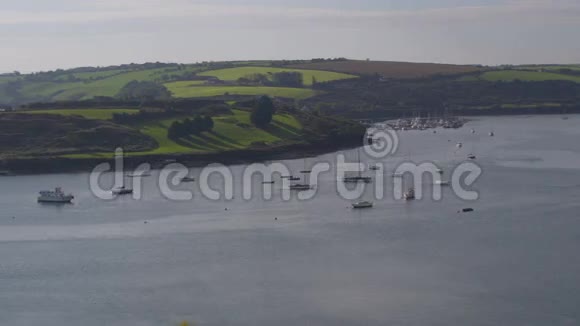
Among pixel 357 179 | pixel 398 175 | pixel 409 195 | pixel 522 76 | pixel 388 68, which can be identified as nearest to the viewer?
pixel 409 195

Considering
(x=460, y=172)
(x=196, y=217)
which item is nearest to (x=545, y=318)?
(x=196, y=217)

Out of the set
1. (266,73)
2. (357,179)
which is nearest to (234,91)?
(266,73)

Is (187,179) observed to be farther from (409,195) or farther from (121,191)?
(409,195)

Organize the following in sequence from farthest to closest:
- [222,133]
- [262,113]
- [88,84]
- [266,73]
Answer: [266,73] → [88,84] → [262,113] → [222,133]

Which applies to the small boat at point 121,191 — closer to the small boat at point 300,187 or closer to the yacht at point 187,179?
the yacht at point 187,179

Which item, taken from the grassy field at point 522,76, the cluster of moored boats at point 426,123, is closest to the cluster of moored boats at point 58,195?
the cluster of moored boats at point 426,123

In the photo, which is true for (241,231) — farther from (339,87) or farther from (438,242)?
(339,87)

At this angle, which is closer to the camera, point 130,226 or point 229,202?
point 130,226
